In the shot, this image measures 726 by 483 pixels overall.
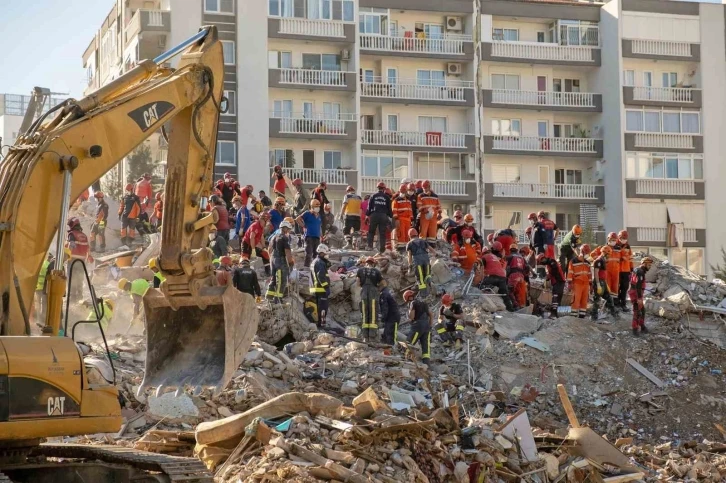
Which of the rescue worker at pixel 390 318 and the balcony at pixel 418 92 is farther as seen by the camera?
the balcony at pixel 418 92

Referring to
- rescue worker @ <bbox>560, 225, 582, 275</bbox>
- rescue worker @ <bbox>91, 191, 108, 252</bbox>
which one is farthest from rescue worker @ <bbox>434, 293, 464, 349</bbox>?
rescue worker @ <bbox>91, 191, 108, 252</bbox>

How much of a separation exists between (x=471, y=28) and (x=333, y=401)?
1469 inches

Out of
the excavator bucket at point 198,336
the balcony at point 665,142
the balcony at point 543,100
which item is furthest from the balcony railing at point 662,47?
the excavator bucket at point 198,336

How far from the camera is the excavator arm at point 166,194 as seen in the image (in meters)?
9.94

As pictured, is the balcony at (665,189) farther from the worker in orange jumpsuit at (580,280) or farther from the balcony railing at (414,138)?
the worker in orange jumpsuit at (580,280)

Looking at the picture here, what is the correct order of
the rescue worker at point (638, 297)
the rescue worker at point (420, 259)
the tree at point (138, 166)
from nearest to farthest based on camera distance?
the rescue worker at point (420, 259)
the rescue worker at point (638, 297)
the tree at point (138, 166)

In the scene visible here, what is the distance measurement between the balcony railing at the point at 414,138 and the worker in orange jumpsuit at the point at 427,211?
808 inches

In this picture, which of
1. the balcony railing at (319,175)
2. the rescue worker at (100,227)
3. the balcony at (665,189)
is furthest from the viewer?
the balcony at (665,189)

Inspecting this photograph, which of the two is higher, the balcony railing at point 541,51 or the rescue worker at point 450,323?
the balcony railing at point 541,51

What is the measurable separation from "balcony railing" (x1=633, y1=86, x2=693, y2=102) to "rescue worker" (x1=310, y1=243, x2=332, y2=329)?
31676 millimetres

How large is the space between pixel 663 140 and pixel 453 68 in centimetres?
993

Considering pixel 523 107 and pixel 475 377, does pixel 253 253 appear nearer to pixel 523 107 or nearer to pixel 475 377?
pixel 475 377

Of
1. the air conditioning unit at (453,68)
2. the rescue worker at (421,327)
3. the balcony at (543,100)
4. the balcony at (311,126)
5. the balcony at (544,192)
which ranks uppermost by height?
the air conditioning unit at (453,68)

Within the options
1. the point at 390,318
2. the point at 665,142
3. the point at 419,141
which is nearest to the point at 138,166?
the point at 419,141
